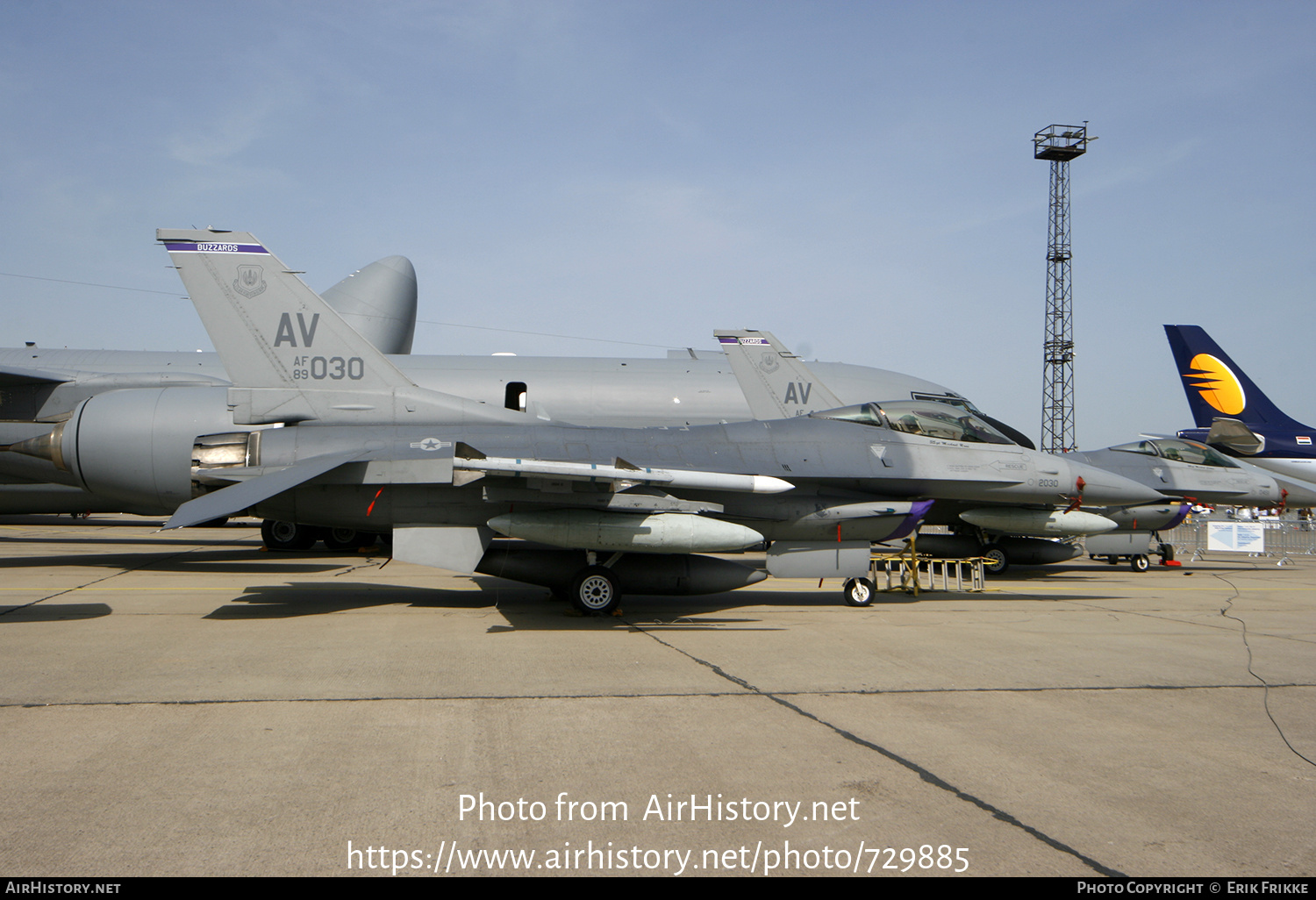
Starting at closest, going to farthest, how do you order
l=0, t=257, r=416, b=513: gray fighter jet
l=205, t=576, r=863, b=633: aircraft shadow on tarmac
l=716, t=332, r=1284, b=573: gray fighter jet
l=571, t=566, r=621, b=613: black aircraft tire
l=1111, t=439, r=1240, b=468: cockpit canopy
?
l=205, t=576, r=863, b=633: aircraft shadow on tarmac
l=571, t=566, r=621, b=613: black aircraft tire
l=0, t=257, r=416, b=513: gray fighter jet
l=716, t=332, r=1284, b=573: gray fighter jet
l=1111, t=439, r=1240, b=468: cockpit canopy

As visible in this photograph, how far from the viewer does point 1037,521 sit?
14289mm

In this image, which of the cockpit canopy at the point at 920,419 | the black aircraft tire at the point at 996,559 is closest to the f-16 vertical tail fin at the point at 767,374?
the black aircraft tire at the point at 996,559

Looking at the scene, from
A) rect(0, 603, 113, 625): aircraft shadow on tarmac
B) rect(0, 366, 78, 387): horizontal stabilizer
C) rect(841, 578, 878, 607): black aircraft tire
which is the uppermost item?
rect(0, 366, 78, 387): horizontal stabilizer

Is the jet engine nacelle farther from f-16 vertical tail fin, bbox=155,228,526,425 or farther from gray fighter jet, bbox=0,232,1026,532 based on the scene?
gray fighter jet, bbox=0,232,1026,532

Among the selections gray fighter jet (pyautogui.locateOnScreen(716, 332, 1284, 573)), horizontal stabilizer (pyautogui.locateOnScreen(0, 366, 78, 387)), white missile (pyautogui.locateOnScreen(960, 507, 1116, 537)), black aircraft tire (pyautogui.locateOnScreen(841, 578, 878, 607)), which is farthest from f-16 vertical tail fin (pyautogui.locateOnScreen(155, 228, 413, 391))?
white missile (pyautogui.locateOnScreen(960, 507, 1116, 537))

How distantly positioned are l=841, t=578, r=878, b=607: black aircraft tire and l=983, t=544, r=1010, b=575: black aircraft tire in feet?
17.7

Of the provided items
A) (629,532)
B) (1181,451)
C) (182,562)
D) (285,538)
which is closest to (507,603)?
(629,532)

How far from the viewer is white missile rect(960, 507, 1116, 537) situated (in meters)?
14.3

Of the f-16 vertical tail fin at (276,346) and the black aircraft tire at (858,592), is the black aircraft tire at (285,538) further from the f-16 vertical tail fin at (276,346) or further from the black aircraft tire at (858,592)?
the black aircraft tire at (858,592)

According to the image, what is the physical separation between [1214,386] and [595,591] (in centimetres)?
2365

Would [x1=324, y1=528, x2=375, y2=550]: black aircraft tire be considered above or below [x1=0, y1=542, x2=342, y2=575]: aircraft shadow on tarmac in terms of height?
above

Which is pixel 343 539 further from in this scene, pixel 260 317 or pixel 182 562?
pixel 260 317

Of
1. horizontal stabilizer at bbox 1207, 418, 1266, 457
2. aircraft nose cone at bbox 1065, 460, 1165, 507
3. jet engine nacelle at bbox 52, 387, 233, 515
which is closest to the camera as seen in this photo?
jet engine nacelle at bbox 52, 387, 233, 515

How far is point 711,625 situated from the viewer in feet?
30.4
